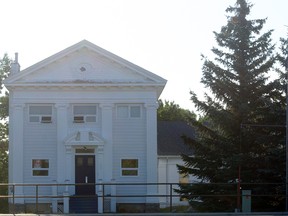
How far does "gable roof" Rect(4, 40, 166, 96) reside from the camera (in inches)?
1307

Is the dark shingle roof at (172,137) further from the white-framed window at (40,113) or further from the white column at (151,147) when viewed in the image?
the white-framed window at (40,113)

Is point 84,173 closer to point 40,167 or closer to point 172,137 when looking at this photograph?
point 40,167

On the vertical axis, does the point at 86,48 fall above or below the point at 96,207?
above

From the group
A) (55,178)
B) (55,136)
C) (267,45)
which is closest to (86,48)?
(55,136)

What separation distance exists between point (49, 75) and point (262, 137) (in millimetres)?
11646

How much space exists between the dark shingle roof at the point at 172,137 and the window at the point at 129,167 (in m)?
10.1

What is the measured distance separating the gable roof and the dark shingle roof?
11008mm

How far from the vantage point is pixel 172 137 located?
47.8 m

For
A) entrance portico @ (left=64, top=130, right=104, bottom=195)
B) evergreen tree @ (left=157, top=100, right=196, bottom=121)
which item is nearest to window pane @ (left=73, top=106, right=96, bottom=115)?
entrance portico @ (left=64, top=130, right=104, bottom=195)

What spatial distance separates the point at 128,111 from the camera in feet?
111

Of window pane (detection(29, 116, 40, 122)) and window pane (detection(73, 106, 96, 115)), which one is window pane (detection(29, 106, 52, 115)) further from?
window pane (detection(73, 106, 96, 115))

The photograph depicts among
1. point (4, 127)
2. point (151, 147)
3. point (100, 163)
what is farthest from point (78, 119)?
point (4, 127)

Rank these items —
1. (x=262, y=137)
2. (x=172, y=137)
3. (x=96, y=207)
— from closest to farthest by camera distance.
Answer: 1. (x=262, y=137)
2. (x=96, y=207)
3. (x=172, y=137)

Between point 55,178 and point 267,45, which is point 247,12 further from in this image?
point 55,178
